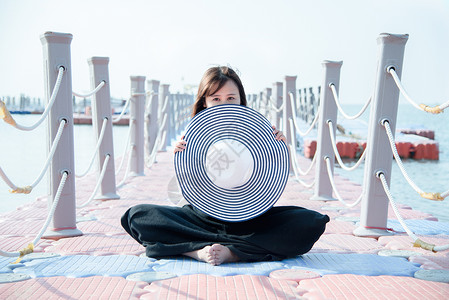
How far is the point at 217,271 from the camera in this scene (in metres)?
2.18

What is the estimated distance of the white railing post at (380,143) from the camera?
2939 mm

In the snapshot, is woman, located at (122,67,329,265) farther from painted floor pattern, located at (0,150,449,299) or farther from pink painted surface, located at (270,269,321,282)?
pink painted surface, located at (270,269,321,282)

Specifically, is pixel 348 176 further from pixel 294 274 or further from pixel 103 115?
pixel 294 274

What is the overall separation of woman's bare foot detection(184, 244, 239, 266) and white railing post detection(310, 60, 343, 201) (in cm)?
225

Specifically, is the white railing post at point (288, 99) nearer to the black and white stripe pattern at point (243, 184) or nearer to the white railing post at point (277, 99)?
the white railing post at point (277, 99)

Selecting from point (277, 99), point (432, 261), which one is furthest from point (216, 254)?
point (277, 99)

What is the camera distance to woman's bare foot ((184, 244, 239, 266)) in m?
2.28

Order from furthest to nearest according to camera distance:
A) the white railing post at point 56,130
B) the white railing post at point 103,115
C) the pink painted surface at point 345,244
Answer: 1. the white railing post at point 103,115
2. the white railing post at point 56,130
3. the pink painted surface at point 345,244

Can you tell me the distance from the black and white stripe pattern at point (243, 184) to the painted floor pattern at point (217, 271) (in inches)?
11.4

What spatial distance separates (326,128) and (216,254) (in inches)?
94.8

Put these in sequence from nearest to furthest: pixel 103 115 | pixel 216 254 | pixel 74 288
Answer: pixel 74 288 → pixel 216 254 → pixel 103 115

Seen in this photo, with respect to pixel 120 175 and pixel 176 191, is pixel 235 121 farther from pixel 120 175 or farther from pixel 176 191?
pixel 120 175

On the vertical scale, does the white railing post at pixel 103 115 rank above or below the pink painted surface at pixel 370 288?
above

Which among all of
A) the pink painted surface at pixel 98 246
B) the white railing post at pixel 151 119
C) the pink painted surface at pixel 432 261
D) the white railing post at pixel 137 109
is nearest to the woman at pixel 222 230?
the pink painted surface at pixel 98 246
